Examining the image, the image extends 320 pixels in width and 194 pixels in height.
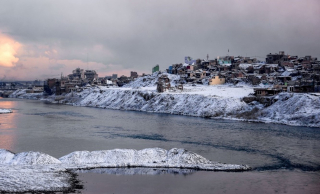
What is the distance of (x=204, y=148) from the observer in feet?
114

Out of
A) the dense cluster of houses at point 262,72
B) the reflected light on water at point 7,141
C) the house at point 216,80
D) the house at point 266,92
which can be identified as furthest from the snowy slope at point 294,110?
the house at point 216,80

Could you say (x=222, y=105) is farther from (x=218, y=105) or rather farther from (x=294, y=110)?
(x=294, y=110)

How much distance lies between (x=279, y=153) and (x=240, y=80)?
2881 inches

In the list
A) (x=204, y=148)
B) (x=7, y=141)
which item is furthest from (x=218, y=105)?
(x=7, y=141)

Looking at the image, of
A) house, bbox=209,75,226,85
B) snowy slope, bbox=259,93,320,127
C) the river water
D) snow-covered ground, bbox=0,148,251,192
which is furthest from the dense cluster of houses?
snow-covered ground, bbox=0,148,251,192

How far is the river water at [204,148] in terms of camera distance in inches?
890

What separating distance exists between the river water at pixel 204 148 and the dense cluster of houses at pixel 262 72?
26.0m

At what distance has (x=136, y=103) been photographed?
296 ft

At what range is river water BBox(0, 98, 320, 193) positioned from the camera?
22609mm

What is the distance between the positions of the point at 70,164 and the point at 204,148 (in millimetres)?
14468

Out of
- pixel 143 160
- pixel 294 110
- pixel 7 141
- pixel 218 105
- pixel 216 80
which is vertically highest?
pixel 216 80

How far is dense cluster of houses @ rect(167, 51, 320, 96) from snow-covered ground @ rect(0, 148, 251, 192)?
4699 cm

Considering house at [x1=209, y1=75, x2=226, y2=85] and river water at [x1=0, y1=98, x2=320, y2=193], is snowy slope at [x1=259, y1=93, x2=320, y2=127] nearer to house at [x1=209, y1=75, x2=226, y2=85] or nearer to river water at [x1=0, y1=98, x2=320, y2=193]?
river water at [x1=0, y1=98, x2=320, y2=193]

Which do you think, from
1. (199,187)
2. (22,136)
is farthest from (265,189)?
(22,136)
